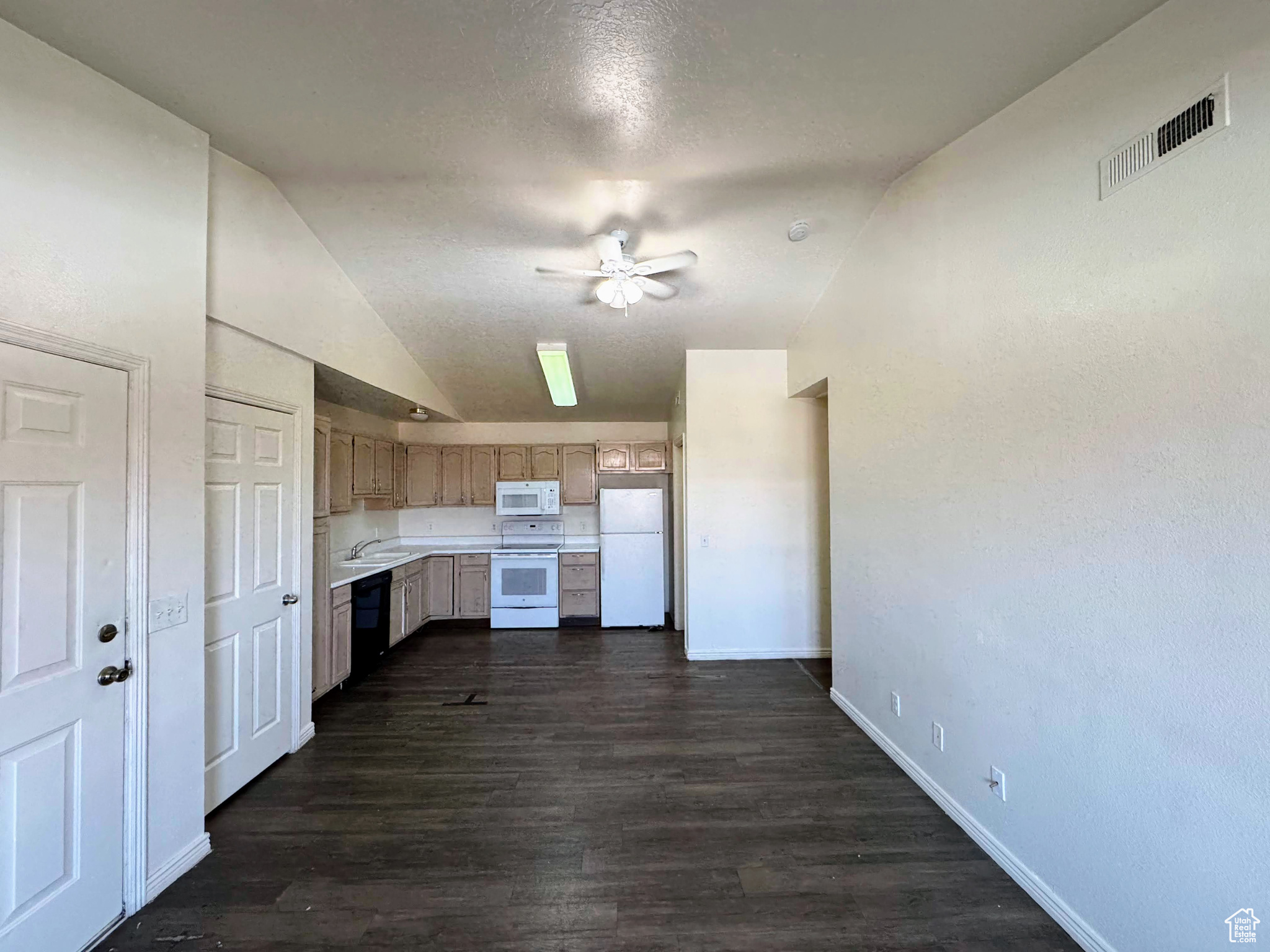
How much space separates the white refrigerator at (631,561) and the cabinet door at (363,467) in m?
2.26

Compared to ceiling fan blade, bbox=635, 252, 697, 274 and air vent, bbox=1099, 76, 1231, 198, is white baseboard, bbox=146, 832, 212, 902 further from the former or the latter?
air vent, bbox=1099, 76, 1231, 198

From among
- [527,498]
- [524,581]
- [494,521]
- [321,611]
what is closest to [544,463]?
[527,498]

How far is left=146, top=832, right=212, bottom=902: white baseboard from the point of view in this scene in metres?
1.67

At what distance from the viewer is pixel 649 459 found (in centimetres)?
546

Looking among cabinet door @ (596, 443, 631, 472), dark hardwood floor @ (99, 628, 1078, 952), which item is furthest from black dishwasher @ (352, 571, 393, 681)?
cabinet door @ (596, 443, 631, 472)

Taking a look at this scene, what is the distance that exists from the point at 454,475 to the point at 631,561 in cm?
233

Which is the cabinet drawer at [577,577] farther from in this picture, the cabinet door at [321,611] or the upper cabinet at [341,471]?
the cabinet door at [321,611]

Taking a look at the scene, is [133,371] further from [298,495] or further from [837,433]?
[837,433]

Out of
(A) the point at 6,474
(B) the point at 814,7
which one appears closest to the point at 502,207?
(B) the point at 814,7

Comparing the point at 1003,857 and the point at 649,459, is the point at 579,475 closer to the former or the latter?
the point at 649,459

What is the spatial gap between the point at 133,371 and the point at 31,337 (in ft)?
0.86

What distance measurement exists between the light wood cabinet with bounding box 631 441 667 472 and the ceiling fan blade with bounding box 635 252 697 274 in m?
3.22

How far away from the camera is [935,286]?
2098mm

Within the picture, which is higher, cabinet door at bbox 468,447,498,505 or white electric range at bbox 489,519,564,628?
cabinet door at bbox 468,447,498,505
